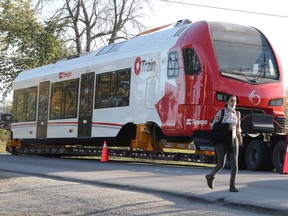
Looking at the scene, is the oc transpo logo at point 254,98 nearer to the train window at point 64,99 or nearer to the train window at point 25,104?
the train window at point 64,99

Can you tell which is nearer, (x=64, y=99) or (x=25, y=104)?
(x=64, y=99)

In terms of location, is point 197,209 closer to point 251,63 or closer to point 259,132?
point 259,132

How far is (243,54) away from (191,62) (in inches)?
59.5

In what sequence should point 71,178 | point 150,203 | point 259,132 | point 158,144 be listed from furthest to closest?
1. point 158,144
2. point 259,132
3. point 71,178
4. point 150,203

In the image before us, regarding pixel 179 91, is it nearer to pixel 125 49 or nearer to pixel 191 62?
pixel 191 62

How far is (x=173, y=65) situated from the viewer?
1666 centimetres

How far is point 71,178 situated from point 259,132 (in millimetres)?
5247

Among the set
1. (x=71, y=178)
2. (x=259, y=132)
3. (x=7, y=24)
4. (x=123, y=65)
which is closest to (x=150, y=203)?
(x=71, y=178)

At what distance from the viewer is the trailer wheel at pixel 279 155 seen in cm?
1531

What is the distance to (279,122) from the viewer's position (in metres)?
16.1

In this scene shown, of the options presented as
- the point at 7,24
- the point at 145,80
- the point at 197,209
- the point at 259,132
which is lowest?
the point at 197,209

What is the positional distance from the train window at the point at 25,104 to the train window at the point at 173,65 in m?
9.94

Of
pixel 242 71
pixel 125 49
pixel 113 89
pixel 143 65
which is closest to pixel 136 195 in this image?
pixel 242 71

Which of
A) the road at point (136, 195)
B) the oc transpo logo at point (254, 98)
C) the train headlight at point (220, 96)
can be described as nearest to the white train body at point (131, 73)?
the train headlight at point (220, 96)
